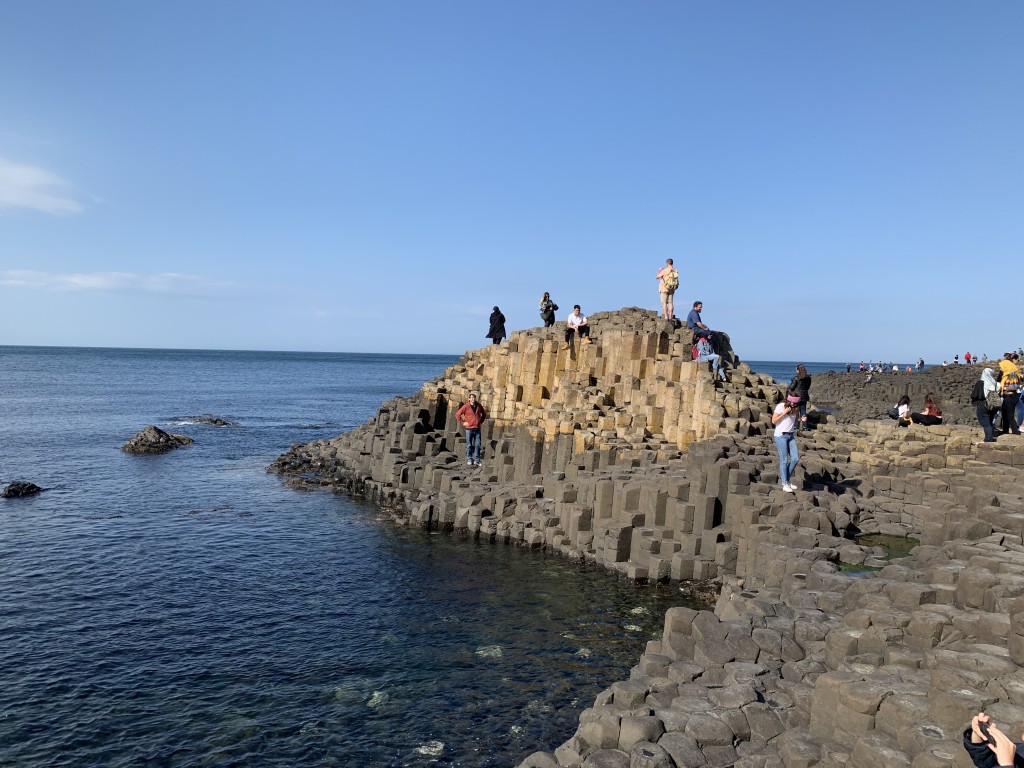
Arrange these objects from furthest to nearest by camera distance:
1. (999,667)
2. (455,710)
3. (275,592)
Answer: (275,592) < (455,710) < (999,667)

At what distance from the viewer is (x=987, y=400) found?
21.4 meters

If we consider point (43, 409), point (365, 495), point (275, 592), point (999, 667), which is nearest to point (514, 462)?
point (365, 495)

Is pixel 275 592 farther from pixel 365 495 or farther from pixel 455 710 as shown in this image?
pixel 365 495

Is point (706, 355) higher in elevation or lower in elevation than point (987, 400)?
higher

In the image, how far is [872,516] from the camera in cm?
1853

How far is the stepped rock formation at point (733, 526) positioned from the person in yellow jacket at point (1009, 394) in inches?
53.8

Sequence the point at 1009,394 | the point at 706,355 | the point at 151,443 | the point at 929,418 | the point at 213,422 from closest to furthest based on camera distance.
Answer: the point at 1009,394 → the point at 929,418 → the point at 706,355 → the point at 151,443 → the point at 213,422

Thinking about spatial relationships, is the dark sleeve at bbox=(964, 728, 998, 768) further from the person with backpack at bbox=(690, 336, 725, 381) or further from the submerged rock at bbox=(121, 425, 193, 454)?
the submerged rock at bbox=(121, 425, 193, 454)

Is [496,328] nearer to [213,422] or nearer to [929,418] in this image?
[929,418]

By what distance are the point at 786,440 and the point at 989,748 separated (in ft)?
40.0

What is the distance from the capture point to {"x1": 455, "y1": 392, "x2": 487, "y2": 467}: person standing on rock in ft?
92.8

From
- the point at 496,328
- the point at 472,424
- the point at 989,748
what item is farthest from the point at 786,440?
the point at 496,328

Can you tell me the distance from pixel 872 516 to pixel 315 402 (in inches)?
2799

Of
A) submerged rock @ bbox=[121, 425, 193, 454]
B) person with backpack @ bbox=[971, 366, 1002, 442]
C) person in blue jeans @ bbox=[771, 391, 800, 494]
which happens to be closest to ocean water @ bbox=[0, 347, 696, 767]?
person in blue jeans @ bbox=[771, 391, 800, 494]
